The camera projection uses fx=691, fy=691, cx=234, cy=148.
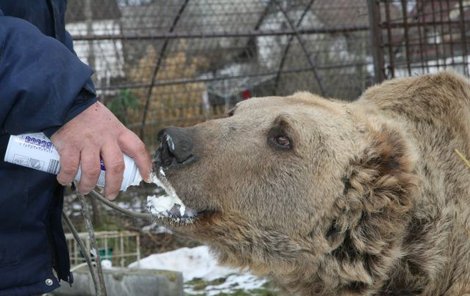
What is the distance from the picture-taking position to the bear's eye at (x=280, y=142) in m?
2.62

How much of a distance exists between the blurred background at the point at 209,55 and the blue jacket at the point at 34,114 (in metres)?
3.93

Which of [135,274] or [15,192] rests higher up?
[15,192]

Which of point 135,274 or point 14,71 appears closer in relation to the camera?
point 14,71

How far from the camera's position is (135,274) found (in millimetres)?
5066

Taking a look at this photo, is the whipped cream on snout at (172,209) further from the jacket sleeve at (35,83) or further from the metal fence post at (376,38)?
the metal fence post at (376,38)

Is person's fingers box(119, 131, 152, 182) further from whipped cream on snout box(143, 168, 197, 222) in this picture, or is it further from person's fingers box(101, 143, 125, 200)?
whipped cream on snout box(143, 168, 197, 222)

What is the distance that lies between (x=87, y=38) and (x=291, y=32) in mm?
2597

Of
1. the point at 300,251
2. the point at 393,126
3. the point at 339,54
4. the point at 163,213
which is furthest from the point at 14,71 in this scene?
the point at 339,54

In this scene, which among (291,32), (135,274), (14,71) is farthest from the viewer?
(291,32)

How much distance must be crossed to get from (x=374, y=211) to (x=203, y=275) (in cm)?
391

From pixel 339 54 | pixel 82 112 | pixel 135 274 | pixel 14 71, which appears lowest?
pixel 135 274

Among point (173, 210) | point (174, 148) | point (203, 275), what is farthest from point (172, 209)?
point (203, 275)

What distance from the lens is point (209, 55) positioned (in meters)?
9.48

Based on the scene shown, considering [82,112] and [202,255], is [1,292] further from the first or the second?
[202,255]
